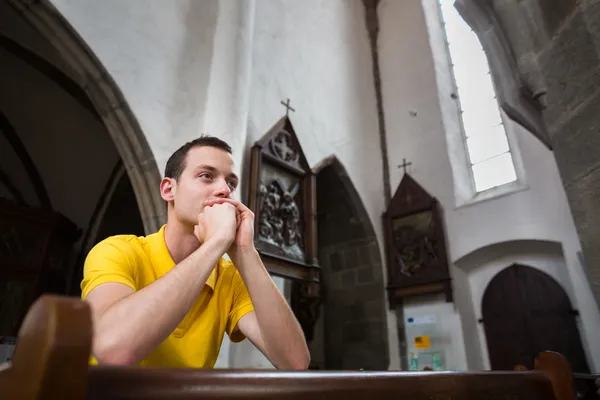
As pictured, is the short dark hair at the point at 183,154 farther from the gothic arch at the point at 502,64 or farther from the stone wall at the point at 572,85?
the gothic arch at the point at 502,64

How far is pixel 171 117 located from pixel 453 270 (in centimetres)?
396

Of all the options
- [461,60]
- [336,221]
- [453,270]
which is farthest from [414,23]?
[453,270]

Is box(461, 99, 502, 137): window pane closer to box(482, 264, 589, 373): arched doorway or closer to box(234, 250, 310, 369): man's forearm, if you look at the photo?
box(482, 264, 589, 373): arched doorway

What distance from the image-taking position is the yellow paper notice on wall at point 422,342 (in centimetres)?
528

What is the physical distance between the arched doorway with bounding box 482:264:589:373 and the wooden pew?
4648mm

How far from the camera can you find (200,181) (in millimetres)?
1330

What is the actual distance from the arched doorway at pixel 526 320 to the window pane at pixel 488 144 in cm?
169

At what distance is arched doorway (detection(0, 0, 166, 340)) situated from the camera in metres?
4.61

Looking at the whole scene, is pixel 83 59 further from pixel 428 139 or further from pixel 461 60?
pixel 461 60

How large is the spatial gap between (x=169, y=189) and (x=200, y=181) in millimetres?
128

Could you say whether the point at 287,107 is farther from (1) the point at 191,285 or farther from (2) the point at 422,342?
(1) the point at 191,285

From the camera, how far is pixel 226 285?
138 centimetres

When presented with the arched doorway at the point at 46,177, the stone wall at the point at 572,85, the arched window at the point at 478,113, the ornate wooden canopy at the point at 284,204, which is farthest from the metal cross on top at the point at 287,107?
the stone wall at the point at 572,85

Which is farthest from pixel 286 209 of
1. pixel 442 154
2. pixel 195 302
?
pixel 195 302
